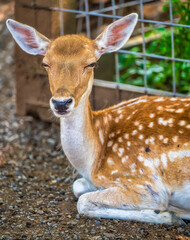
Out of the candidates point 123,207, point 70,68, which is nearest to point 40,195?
point 123,207

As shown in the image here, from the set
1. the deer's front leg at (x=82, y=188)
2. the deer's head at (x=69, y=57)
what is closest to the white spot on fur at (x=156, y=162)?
the deer's front leg at (x=82, y=188)

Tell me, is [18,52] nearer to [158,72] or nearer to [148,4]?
[158,72]

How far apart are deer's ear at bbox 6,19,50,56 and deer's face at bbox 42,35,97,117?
0.68 ft

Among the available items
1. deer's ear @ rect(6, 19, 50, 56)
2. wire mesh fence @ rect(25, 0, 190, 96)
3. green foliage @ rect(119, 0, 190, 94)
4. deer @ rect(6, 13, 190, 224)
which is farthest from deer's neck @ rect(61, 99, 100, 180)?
green foliage @ rect(119, 0, 190, 94)

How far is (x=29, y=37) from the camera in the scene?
434 centimetres

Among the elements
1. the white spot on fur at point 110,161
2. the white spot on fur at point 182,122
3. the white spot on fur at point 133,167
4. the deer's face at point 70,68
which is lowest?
the white spot on fur at point 133,167

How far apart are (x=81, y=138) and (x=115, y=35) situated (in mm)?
1017

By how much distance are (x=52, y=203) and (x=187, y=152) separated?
1386mm

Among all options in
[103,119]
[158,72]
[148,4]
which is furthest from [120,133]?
[148,4]

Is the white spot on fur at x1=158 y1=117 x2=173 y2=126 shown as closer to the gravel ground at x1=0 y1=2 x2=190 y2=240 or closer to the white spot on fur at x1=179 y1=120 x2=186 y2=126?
the white spot on fur at x1=179 y1=120 x2=186 y2=126

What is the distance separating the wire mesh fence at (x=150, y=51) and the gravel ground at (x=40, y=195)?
118 cm

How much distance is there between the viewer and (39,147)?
582 centimetres

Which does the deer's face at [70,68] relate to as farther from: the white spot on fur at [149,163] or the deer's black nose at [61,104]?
the white spot on fur at [149,163]

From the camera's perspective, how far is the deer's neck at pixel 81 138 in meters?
4.09
